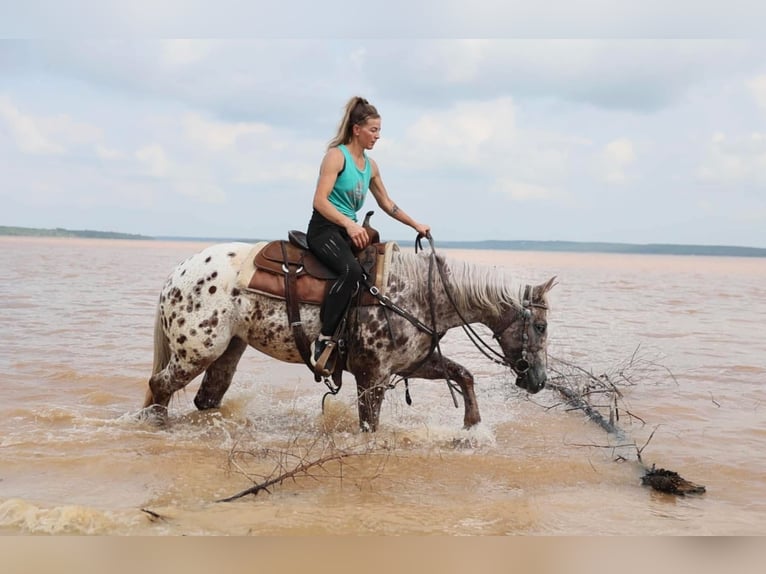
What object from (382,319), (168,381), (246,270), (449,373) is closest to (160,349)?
(168,381)

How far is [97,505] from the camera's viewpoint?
440 cm

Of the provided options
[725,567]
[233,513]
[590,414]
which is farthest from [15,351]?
[725,567]

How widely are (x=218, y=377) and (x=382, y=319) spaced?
170 centimetres

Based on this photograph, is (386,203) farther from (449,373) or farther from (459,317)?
(449,373)

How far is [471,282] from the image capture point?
5527 mm

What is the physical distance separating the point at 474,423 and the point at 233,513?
7.58 ft

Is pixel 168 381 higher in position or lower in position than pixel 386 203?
lower

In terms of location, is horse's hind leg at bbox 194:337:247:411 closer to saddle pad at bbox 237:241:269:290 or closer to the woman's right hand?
saddle pad at bbox 237:241:269:290

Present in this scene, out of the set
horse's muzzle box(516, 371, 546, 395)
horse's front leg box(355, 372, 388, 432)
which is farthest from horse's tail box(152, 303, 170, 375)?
horse's muzzle box(516, 371, 546, 395)

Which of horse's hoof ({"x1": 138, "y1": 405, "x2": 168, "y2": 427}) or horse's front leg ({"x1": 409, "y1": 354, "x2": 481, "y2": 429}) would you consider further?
horse's hoof ({"x1": 138, "y1": 405, "x2": 168, "y2": 427})

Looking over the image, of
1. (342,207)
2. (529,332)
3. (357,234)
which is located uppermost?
(342,207)

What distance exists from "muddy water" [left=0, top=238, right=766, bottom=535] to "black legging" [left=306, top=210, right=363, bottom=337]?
0.95 metres

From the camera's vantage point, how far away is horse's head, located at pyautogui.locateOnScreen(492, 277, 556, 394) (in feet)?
18.2

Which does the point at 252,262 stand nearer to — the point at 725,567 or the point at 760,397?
the point at 725,567
